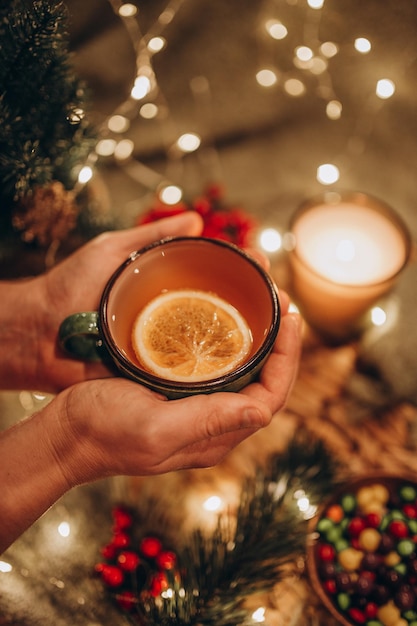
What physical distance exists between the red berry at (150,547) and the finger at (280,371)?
1.15 feet

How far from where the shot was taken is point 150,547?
97cm

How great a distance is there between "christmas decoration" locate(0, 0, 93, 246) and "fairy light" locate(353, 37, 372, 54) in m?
0.64

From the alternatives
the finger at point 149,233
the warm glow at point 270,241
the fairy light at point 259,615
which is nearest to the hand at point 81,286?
the finger at point 149,233

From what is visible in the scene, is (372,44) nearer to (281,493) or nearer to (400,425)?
(400,425)

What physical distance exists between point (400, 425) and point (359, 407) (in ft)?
0.30

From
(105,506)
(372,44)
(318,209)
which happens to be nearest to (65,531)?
(105,506)

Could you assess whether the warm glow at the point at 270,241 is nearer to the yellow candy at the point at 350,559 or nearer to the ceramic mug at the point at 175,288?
the ceramic mug at the point at 175,288

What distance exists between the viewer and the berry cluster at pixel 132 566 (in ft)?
3.03

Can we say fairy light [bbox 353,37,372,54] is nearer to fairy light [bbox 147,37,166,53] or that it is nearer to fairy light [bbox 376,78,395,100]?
fairy light [bbox 376,78,395,100]

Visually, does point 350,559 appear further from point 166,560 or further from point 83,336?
point 83,336

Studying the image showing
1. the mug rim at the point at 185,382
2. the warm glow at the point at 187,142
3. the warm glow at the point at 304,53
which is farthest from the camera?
the warm glow at the point at 187,142

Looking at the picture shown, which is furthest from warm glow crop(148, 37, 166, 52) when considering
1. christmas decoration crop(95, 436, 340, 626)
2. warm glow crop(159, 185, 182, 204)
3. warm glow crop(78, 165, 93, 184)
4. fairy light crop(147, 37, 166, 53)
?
christmas decoration crop(95, 436, 340, 626)

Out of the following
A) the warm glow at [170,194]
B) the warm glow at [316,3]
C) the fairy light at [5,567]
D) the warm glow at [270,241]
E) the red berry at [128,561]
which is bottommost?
the red berry at [128,561]

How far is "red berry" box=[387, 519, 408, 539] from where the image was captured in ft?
3.14
